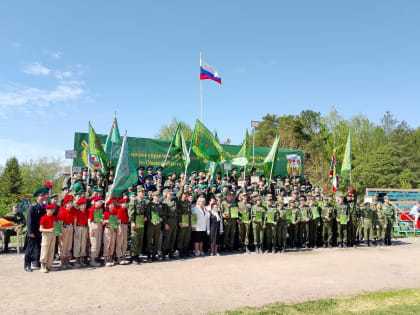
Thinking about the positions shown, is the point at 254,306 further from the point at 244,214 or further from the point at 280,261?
the point at 244,214

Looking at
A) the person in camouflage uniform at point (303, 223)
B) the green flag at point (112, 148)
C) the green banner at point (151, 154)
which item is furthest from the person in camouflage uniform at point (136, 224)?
the person in camouflage uniform at point (303, 223)

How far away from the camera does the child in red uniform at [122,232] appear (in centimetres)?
834

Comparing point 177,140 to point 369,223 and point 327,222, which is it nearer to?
point 327,222

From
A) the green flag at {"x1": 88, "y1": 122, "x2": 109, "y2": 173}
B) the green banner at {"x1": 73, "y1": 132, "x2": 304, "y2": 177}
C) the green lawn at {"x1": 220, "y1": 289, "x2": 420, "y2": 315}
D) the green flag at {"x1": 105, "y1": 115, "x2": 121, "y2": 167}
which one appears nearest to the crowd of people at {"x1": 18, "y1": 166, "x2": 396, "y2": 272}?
the green flag at {"x1": 88, "y1": 122, "x2": 109, "y2": 173}

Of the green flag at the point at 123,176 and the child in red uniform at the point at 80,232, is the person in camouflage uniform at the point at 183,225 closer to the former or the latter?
the green flag at the point at 123,176

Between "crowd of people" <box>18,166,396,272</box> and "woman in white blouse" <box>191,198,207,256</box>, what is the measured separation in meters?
0.03

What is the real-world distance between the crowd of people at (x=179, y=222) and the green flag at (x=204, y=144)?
1192 millimetres

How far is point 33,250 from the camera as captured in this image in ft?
25.4

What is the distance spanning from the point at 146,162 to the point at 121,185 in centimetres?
670

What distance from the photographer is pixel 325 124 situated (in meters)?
44.8

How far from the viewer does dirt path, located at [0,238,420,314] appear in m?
5.25

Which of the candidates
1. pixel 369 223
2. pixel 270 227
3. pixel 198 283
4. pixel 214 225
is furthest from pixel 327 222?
pixel 198 283

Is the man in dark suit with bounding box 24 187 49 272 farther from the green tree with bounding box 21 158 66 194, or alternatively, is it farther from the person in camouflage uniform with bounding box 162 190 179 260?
the green tree with bounding box 21 158 66 194

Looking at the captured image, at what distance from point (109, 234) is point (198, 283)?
303cm
